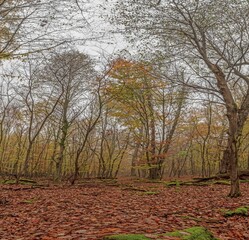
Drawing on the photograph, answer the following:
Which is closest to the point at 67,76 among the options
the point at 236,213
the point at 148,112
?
the point at 148,112

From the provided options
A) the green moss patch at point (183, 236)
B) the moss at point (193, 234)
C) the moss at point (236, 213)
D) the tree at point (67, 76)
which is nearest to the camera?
the green moss patch at point (183, 236)

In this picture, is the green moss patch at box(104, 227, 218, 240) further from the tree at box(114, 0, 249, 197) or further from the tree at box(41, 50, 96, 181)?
the tree at box(41, 50, 96, 181)

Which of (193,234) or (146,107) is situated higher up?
(146,107)

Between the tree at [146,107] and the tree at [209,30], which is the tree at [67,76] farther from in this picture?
the tree at [209,30]

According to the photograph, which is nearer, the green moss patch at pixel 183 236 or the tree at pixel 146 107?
the green moss patch at pixel 183 236

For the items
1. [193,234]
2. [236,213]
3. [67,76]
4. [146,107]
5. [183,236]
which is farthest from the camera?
[146,107]

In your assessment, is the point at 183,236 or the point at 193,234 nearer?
the point at 183,236

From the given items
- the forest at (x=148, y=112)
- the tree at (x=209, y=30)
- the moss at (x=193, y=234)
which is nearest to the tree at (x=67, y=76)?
the forest at (x=148, y=112)

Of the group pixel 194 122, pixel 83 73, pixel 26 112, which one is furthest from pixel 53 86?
pixel 194 122

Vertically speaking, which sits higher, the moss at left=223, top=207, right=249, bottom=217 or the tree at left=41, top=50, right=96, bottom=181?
the tree at left=41, top=50, right=96, bottom=181

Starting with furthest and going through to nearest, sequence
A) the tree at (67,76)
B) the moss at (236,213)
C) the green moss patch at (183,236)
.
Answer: the tree at (67,76) < the moss at (236,213) < the green moss patch at (183,236)

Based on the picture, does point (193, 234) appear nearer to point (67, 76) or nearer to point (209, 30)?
point (209, 30)

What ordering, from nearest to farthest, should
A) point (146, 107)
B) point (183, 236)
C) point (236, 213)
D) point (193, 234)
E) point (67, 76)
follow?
point (183, 236)
point (193, 234)
point (236, 213)
point (67, 76)
point (146, 107)

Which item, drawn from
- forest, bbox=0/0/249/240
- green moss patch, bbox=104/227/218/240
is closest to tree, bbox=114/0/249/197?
forest, bbox=0/0/249/240
